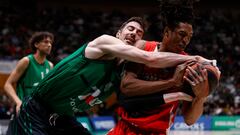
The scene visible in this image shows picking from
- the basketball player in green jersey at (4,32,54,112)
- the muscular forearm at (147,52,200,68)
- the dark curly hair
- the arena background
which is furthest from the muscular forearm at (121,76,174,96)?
the arena background

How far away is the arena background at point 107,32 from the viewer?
13414 millimetres

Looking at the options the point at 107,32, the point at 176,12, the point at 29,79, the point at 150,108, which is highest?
the point at 176,12

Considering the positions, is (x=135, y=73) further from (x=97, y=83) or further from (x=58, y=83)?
(x=58, y=83)

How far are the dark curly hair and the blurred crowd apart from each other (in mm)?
11787

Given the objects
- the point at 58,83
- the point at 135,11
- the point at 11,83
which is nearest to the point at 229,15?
the point at 135,11

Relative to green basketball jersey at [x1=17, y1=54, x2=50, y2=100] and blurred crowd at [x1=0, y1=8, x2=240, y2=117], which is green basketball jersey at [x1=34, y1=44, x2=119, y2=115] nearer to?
green basketball jersey at [x1=17, y1=54, x2=50, y2=100]

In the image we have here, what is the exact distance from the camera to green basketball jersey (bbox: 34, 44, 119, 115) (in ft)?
11.1

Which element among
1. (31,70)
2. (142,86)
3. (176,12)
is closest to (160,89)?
(142,86)

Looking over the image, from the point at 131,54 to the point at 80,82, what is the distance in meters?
0.61

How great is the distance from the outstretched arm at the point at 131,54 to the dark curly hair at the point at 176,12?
7.9 inches

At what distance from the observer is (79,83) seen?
3.46 metres

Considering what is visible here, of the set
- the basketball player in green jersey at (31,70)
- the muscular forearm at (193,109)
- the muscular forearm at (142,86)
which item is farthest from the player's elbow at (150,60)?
the basketball player in green jersey at (31,70)

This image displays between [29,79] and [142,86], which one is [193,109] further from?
[29,79]

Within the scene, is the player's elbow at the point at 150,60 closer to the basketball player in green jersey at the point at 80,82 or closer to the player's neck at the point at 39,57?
the basketball player in green jersey at the point at 80,82
